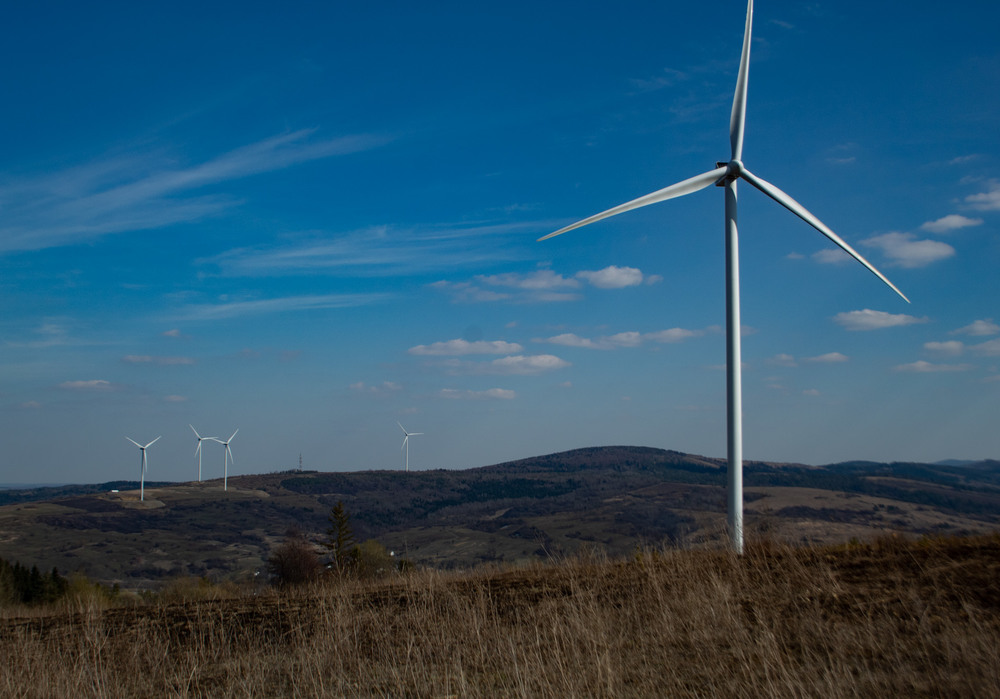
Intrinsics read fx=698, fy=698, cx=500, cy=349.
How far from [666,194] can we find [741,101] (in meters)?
4.27

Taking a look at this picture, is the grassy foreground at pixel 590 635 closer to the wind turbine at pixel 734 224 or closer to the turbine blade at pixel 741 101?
the wind turbine at pixel 734 224

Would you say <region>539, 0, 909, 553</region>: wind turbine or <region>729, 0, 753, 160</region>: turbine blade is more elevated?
<region>729, 0, 753, 160</region>: turbine blade

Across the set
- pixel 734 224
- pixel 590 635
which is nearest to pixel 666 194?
pixel 734 224

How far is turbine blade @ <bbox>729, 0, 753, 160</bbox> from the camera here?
23.3 meters

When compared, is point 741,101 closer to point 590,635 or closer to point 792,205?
point 792,205

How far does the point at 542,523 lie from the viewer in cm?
18312

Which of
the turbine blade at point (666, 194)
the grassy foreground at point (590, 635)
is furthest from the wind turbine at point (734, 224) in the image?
the grassy foreground at point (590, 635)

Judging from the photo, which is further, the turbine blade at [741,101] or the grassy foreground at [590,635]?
the turbine blade at [741,101]

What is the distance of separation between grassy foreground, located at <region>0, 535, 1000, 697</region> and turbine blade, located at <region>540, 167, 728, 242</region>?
1203 cm

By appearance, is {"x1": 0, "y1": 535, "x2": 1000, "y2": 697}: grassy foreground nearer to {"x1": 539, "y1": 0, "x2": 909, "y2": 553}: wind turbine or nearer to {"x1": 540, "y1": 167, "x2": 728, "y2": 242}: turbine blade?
{"x1": 539, "y1": 0, "x2": 909, "y2": 553}: wind turbine

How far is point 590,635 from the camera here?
32.8ft

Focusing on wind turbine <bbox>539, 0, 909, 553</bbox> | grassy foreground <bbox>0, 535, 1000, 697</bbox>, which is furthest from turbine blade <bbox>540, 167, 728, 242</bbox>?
grassy foreground <bbox>0, 535, 1000, 697</bbox>

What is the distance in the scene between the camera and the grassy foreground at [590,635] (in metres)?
Result: 8.48

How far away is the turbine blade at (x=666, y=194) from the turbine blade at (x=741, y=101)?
39.1 inches
